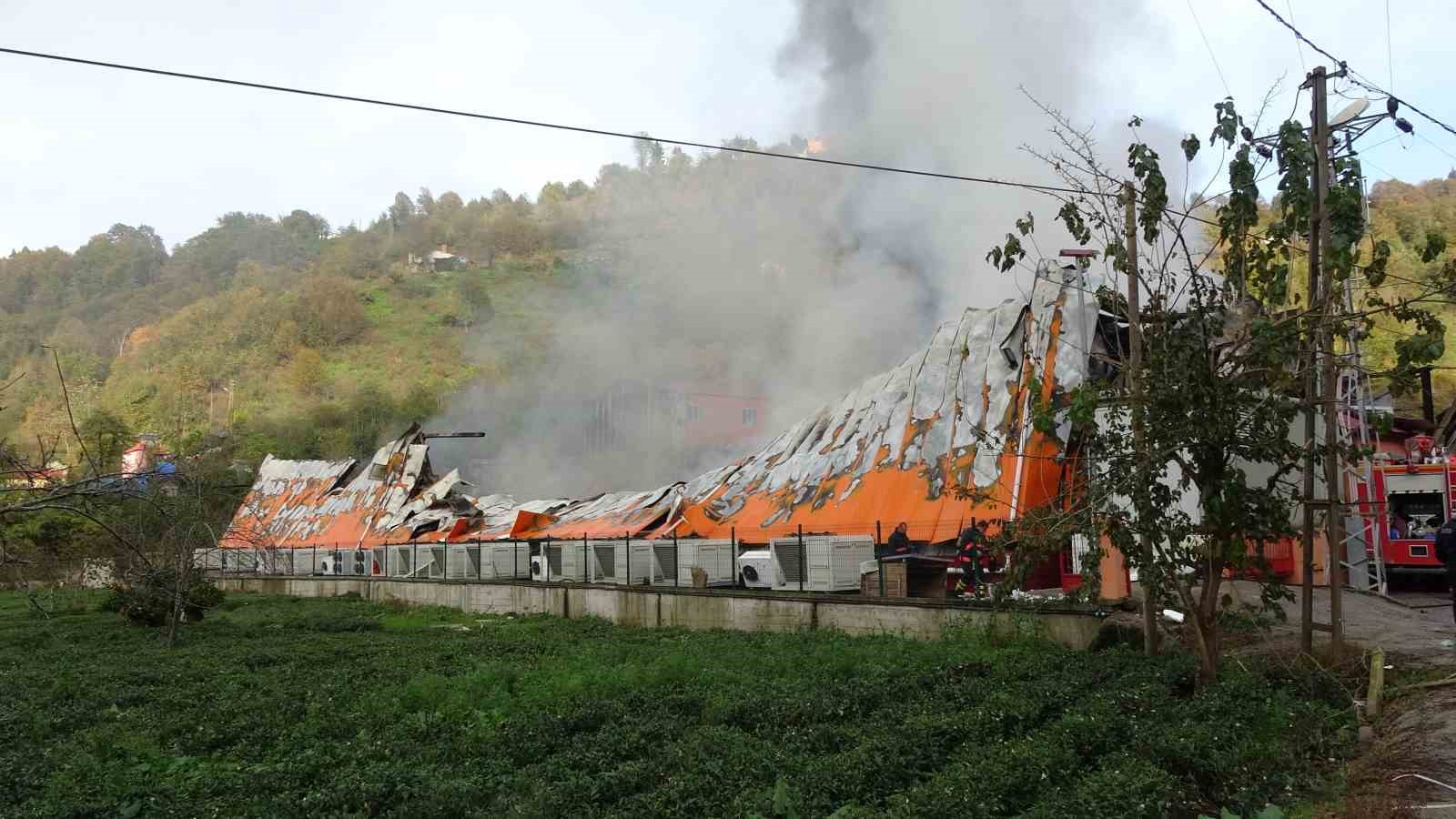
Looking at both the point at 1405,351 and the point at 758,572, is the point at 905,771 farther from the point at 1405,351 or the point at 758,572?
the point at 758,572

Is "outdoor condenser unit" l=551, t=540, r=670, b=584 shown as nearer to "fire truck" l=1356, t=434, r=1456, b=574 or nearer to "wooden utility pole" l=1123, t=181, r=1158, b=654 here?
"wooden utility pole" l=1123, t=181, r=1158, b=654

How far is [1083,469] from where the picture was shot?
1035 cm

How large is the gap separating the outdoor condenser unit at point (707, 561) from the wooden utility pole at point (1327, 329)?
436 inches

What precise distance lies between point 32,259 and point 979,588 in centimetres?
17489

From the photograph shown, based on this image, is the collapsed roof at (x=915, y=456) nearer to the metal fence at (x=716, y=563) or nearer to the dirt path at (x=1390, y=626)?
the metal fence at (x=716, y=563)

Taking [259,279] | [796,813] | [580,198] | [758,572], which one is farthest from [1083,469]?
[259,279]

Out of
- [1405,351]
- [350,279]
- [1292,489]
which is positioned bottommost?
[1292,489]

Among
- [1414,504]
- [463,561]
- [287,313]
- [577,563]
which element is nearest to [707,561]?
[577,563]

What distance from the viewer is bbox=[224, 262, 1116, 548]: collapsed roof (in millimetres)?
18875

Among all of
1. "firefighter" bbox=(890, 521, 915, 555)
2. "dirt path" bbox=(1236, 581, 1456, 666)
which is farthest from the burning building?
"dirt path" bbox=(1236, 581, 1456, 666)

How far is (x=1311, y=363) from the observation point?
877cm

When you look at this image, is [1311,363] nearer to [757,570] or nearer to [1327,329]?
[1327,329]

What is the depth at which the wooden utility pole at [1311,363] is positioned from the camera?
885 centimetres

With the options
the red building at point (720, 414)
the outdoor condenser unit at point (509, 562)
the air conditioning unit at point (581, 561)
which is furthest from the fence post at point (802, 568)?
the red building at point (720, 414)
